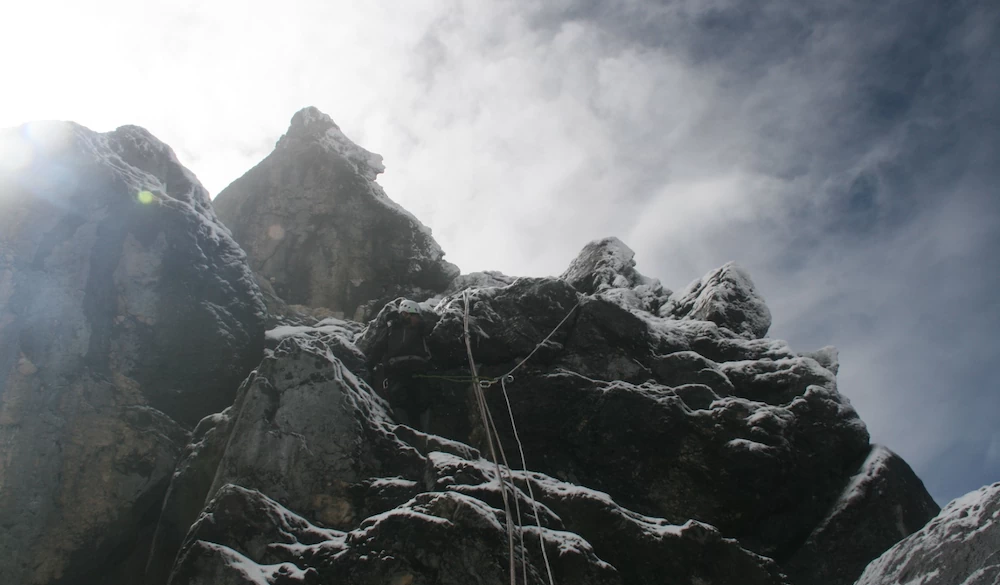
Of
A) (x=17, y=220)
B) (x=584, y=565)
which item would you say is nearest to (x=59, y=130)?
(x=17, y=220)

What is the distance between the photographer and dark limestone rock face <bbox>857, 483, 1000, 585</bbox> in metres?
7.05

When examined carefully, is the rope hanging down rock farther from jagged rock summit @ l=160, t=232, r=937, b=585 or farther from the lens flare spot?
the lens flare spot

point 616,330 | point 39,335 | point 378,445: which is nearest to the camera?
point 378,445

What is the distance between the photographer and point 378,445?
1041cm

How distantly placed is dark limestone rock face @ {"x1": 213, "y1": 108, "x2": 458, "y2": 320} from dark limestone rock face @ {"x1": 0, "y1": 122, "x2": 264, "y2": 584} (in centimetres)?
473

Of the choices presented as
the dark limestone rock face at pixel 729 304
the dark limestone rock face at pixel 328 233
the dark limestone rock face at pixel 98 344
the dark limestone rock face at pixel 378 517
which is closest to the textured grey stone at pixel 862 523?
the dark limestone rock face at pixel 378 517

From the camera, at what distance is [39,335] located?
1144 cm

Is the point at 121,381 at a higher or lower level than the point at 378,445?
higher

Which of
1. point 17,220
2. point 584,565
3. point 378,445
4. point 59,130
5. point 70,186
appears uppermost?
point 59,130

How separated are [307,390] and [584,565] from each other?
17.2 ft

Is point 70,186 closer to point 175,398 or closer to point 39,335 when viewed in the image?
point 39,335

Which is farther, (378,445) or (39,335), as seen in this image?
(39,335)

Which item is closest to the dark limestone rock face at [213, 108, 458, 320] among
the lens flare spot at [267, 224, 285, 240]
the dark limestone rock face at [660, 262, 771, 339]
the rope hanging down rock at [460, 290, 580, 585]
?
the lens flare spot at [267, 224, 285, 240]

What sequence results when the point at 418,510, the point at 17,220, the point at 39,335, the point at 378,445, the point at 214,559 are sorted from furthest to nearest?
the point at 17,220, the point at 39,335, the point at 378,445, the point at 418,510, the point at 214,559
